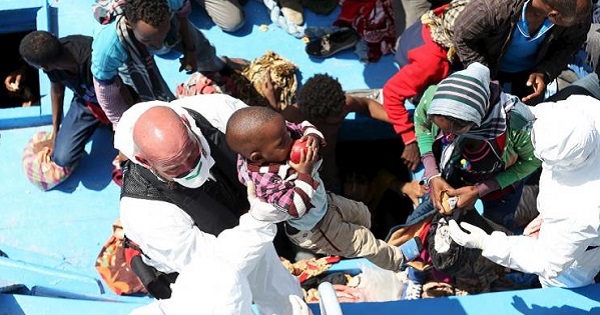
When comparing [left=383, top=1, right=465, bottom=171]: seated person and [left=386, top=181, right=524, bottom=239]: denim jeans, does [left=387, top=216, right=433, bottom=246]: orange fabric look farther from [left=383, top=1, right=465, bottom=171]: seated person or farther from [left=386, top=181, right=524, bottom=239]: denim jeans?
[left=383, top=1, right=465, bottom=171]: seated person

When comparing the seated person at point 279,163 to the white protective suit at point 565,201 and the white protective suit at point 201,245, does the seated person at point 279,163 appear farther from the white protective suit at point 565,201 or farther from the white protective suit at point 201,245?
the white protective suit at point 565,201

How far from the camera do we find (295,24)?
3951 mm

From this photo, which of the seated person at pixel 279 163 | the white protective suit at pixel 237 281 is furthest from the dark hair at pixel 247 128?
the white protective suit at pixel 237 281

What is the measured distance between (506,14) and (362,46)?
1302mm

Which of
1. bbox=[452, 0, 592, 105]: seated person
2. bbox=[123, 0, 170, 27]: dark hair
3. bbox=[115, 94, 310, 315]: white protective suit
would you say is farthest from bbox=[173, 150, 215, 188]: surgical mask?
bbox=[452, 0, 592, 105]: seated person

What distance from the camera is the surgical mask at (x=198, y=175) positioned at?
2160 millimetres

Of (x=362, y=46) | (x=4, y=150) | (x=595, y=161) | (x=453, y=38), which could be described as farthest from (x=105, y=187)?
(x=595, y=161)

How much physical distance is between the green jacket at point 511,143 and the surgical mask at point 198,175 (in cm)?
98

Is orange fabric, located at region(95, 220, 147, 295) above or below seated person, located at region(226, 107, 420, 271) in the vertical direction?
below

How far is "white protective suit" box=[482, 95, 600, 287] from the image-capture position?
211cm

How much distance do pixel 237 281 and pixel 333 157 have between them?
1569mm

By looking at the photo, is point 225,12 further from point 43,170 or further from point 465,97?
point 465,97

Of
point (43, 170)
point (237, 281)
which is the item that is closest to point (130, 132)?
point (237, 281)

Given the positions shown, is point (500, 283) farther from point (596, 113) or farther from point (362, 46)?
point (362, 46)
